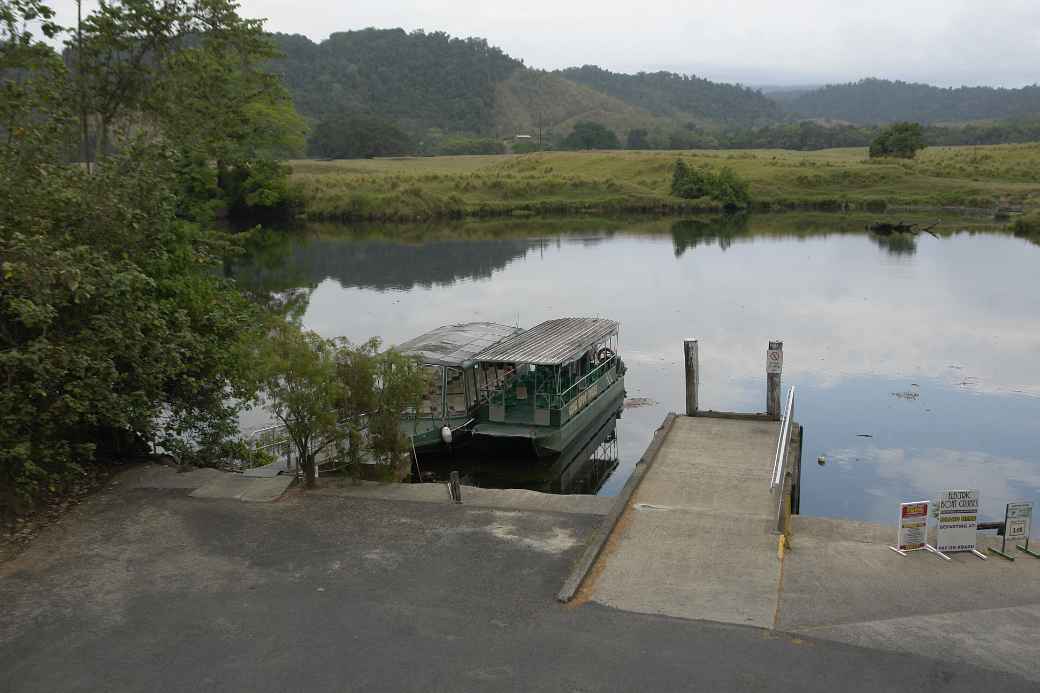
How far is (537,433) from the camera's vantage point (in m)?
22.2

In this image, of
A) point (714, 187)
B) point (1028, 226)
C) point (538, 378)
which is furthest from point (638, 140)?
point (538, 378)

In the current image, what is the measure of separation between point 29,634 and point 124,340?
4.77m

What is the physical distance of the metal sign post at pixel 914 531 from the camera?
12.2m

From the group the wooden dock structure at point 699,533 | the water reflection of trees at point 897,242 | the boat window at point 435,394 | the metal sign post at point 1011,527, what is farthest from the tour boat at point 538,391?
the water reflection of trees at point 897,242

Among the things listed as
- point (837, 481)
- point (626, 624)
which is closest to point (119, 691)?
point (626, 624)

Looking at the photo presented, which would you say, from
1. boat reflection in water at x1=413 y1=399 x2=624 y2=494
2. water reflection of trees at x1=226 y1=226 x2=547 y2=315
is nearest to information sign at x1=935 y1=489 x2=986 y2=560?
boat reflection in water at x1=413 y1=399 x2=624 y2=494

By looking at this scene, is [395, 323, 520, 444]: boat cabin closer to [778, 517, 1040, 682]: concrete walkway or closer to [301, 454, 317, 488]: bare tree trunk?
[301, 454, 317, 488]: bare tree trunk

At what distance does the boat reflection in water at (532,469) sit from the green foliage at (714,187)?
233 feet

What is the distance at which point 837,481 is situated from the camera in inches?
856

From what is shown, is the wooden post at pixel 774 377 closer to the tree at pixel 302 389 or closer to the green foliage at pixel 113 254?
the tree at pixel 302 389

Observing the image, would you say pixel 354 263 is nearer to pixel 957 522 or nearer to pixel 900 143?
pixel 957 522

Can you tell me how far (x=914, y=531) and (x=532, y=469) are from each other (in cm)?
1153

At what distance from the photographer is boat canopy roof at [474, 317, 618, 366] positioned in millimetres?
22250

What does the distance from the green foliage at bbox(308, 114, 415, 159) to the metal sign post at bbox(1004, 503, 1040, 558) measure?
136 meters
